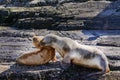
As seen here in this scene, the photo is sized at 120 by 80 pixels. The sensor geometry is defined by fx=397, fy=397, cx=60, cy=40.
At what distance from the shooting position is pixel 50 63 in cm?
669

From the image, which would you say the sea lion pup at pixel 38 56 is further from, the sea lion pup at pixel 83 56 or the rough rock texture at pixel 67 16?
the rough rock texture at pixel 67 16

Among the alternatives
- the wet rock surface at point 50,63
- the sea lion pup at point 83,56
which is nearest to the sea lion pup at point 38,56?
the wet rock surface at point 50,63

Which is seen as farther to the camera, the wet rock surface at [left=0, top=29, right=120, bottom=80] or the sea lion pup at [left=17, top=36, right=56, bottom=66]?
the sea lion pup at [left=17, top=36, right=56, bottom=66]

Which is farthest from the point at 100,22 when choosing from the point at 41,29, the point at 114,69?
the point at 114,69

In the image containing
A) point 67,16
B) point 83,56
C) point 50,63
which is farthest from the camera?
point 67,16

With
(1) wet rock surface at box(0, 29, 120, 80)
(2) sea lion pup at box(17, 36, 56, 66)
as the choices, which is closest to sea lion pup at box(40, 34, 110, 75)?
(1) wet rock surface at box(0, 29, 120, 80)

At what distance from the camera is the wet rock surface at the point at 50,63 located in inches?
248

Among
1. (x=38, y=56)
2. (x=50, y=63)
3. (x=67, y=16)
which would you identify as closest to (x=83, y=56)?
(x=50, y=63)

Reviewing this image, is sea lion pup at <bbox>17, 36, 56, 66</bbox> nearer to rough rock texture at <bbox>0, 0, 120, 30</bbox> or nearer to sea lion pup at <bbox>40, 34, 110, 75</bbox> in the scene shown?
sea lion pup at <bbox>40, 34, 110, 75</bbox>

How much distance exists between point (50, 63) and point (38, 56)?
0.26m

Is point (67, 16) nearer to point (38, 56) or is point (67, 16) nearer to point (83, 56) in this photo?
point (38, 56)

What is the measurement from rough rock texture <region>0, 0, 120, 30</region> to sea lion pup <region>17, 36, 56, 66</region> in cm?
278

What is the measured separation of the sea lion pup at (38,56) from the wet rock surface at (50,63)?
83 mm

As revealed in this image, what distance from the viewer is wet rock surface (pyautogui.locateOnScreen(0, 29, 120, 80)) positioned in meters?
6.29
